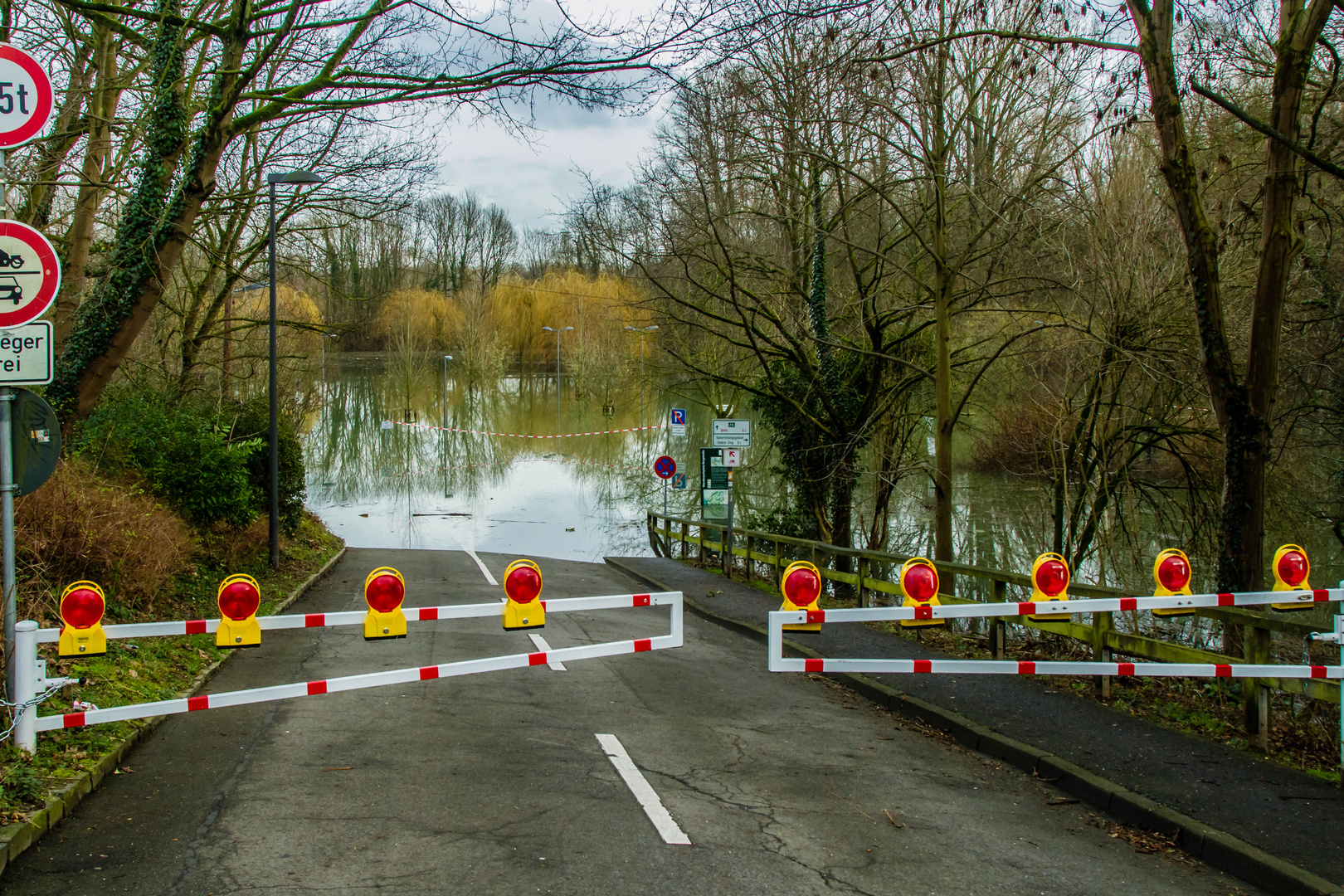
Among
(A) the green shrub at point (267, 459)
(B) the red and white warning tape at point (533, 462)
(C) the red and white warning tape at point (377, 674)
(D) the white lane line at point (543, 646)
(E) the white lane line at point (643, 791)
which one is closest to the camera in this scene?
(E) the white lane line at point (643, 791)

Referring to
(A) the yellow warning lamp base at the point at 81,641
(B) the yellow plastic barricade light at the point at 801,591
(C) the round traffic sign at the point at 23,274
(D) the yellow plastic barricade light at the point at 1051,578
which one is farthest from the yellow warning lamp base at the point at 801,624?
(C) the round traffic sign at the point at 23,274

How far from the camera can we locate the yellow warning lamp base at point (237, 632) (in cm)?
533

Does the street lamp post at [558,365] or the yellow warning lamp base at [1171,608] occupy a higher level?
the street lamp post at [558,365]

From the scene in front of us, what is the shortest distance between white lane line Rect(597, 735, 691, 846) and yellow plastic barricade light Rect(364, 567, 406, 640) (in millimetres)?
1720

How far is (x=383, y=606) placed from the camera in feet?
17.7

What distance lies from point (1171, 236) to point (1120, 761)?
8.96 m

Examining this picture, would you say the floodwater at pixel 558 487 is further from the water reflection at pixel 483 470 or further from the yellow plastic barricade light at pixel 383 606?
the yellow plastic barricade light at pixel 383 606

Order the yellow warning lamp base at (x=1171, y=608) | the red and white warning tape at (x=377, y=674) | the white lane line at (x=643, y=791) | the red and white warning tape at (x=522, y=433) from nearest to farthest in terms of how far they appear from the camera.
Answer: the white lane line at (x=643, y=791) → the red and white warning tape at (x=377, y=674) → the yellow warning lamp base at (x=1171, y=608) → the red and white warning tape at (x=522, y=433)

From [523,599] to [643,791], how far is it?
1.41 metres

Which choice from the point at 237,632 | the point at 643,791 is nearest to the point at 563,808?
the point at 643,791

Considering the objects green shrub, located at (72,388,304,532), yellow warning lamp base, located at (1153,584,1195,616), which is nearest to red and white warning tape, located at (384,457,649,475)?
green shrub, located at (72,388,304,532)

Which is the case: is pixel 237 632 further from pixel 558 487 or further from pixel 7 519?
pixel 558 487

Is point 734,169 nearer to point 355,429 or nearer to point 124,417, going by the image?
point 124,417

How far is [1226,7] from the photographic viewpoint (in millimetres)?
8477
